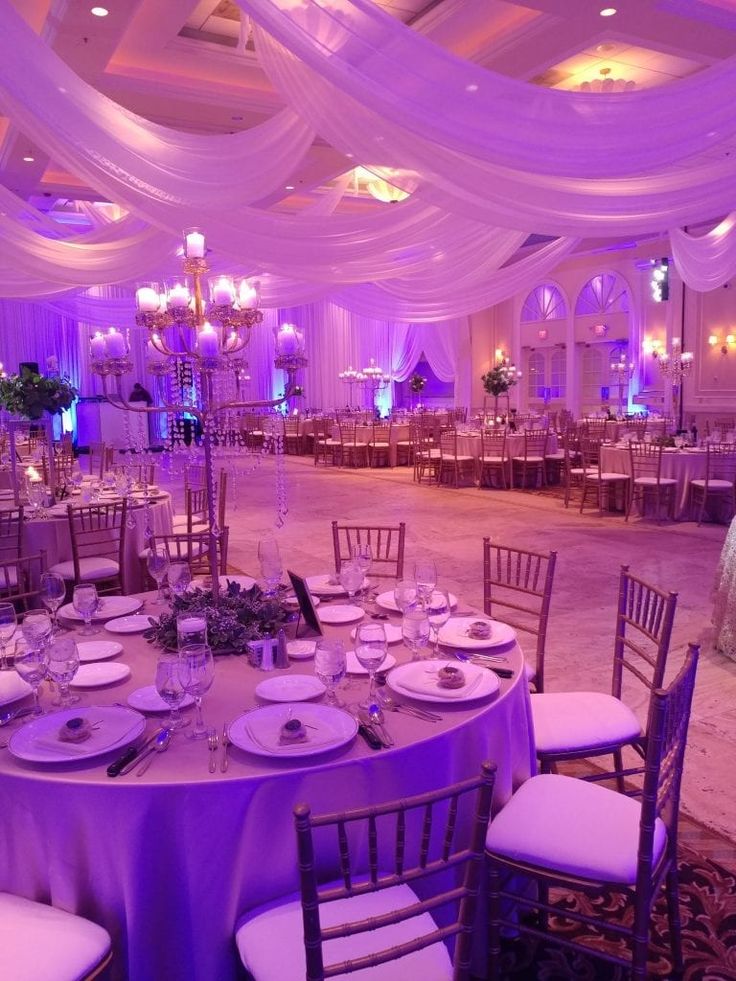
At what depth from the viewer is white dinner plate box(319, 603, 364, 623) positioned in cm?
278

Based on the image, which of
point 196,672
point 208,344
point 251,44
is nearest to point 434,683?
point 196,672

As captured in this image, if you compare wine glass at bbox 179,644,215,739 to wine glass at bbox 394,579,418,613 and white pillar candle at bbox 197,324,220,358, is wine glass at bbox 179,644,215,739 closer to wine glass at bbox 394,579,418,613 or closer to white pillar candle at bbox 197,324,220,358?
wine glass at bbox 394,579,418,613

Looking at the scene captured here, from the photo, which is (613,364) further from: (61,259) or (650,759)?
(650,759)

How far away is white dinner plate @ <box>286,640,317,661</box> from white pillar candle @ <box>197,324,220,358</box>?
37.4 inches

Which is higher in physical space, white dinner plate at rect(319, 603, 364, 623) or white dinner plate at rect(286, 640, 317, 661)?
white dinner plate at rect(319, 603, 364, 623)

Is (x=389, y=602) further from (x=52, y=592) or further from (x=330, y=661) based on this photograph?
(x=52, y=592)

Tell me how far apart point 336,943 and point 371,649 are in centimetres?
69

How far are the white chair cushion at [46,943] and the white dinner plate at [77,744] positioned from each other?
315 millimetres

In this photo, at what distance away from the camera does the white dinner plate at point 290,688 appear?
7.06 feet

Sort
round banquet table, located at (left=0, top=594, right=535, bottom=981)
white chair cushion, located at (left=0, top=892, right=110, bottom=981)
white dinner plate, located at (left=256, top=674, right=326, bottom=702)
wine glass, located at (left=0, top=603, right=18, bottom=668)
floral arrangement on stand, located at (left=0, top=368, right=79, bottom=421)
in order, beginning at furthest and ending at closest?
floral arrangement on stand, located at (left=0, top=368, right=79, bottom=421), wine glass, located at (left=0, top=603, right=18, bottom=668), white dinner plate, located at (left=256, top=674, right=326, bottom=702), round banquet table, located at (left=0, top=594, right=535, bottom=981), white chair cushion, located at (left=0, top=892, right=110, bottom=981)

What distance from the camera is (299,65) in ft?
9.75

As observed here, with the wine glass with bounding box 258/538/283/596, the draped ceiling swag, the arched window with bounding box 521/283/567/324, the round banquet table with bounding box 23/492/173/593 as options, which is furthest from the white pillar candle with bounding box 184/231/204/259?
the arched window with bounding box 521/283/567/324

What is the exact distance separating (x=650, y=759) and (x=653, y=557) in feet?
17.1

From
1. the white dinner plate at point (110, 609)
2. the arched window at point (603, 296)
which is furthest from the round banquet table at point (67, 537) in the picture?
the arched window at point (603, 296)
